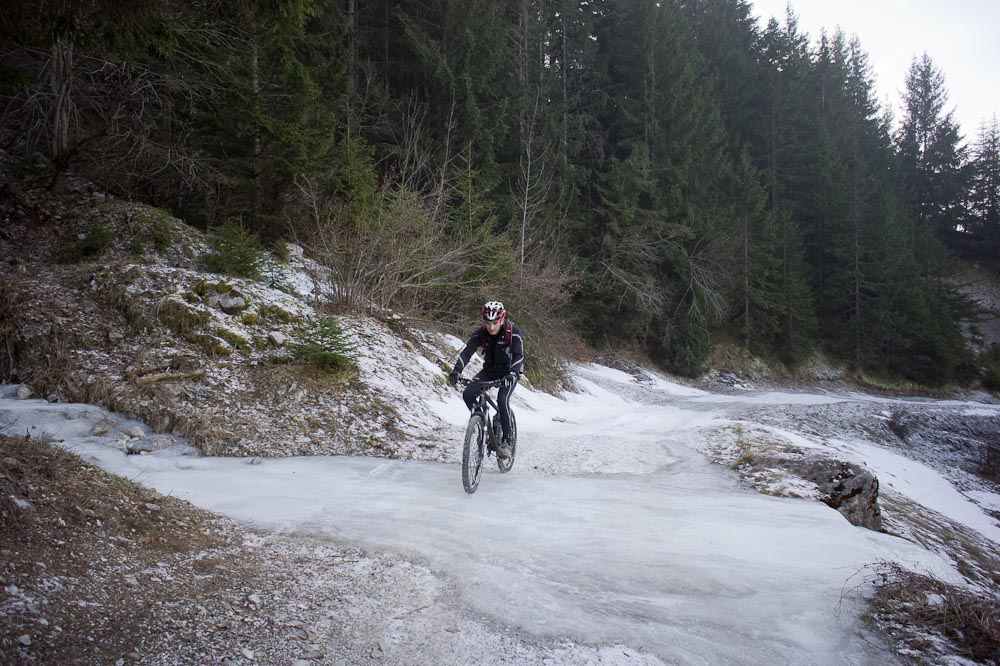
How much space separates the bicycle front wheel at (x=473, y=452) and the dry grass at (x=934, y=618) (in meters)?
3.66

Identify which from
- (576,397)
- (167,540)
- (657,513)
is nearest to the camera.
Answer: (167,540)

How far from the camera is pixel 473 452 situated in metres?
6.00

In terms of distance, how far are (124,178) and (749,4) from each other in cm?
5059

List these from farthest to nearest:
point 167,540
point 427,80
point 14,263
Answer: point 427,80 < point 14,263 < point 167,540

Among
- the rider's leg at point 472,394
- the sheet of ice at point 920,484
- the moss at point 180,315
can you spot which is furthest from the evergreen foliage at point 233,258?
the sheet of ice at point 920,484

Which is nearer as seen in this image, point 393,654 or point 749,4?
point 393,654

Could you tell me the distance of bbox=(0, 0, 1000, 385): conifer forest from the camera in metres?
11.6

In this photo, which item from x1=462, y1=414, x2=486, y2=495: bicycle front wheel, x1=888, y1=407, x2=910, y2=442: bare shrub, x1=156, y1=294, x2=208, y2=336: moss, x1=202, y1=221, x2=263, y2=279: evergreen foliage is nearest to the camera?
x1=462, y1=414, x2=486, y2=495: bicycle front wheel

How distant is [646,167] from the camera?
89.5ft

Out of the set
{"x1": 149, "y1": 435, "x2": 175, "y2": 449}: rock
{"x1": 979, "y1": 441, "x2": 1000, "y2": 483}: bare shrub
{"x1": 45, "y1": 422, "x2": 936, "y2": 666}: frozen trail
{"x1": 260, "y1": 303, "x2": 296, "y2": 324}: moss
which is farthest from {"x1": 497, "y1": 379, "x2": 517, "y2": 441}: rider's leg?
{"x1": 979, "y1": 441, "x2": 1000, "y2": 483}: bare shrub

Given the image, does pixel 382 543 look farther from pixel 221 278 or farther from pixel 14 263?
pixel 14 263

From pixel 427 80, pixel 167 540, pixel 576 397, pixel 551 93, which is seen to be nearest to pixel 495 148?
pixel 427 80

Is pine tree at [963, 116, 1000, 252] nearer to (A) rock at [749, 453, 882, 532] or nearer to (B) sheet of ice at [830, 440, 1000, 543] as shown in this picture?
(B) sheet of ice at [830, 440, 1000, 543]

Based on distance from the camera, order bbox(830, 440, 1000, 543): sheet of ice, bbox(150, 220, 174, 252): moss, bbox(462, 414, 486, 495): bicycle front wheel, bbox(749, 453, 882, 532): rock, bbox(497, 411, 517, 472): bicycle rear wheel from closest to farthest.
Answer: bbox(462, 414, 486, 495): bicycle front wheel → bbox(749, 453, 882, 532): rock → bbox(497, 411, 517, 472): bicycle rear wheel → bbox(830, 440, 1000, 543): sheet of ice → bbox(150, 220, 174, 252): moss
